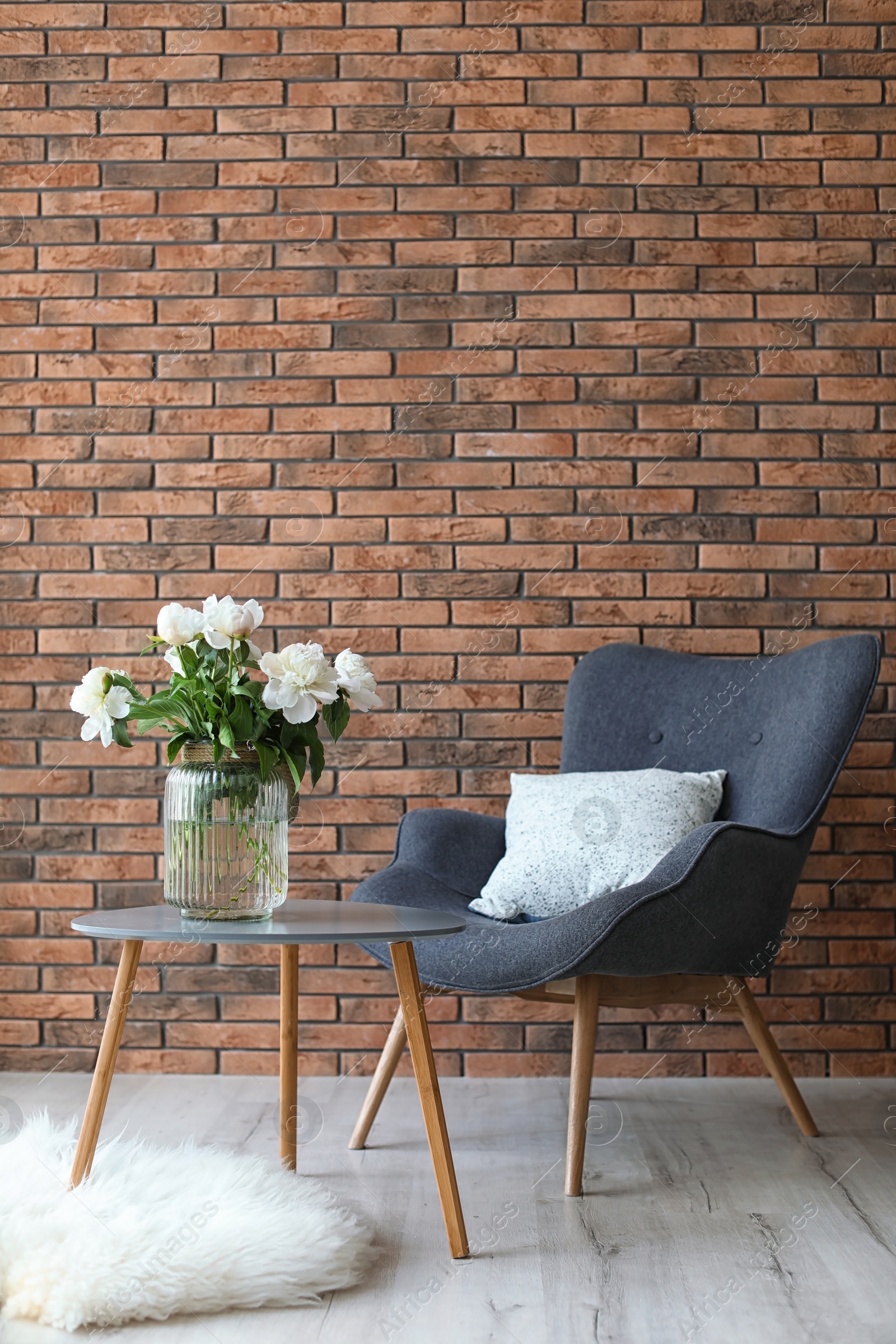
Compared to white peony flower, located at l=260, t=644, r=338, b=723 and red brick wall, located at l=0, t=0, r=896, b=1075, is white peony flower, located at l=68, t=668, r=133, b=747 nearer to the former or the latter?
white peony flower, located at l=260, t=644, r=338, b=723

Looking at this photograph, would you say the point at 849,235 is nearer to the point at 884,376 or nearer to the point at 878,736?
the point at 884,376

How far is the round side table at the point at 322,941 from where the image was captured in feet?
4.95

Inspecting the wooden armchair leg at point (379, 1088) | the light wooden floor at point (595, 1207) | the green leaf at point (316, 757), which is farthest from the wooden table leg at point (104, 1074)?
the wooden armchair leg at point (379, 1088)

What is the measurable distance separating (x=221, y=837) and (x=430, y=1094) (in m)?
0.46

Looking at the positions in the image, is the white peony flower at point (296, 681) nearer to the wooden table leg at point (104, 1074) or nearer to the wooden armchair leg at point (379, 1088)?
the wooden table leg at point (104, 1074)

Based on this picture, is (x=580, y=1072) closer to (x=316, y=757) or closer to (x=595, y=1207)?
(x=595, y=1207)

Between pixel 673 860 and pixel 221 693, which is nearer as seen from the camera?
pixel 221 693

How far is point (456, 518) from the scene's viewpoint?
263 cm

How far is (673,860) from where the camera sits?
1.88 metres

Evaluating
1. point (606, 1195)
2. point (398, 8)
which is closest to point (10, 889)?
point (606, 1195)

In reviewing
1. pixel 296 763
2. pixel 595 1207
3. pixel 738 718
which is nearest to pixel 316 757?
pixel 296 763

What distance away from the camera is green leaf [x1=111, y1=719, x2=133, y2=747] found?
64.0 inches

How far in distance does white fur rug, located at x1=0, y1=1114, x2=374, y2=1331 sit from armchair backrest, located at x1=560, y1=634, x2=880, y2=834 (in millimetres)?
1047

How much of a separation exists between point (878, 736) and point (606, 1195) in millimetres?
1237
